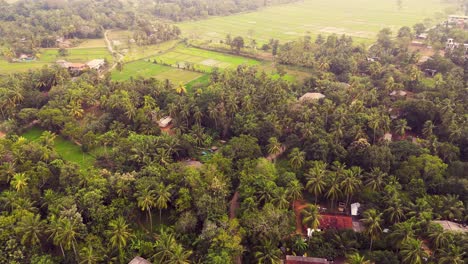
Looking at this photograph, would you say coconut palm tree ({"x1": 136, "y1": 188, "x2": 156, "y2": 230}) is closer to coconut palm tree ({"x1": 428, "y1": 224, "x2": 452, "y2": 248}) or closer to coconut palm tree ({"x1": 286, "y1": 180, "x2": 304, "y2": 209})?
coconut palm tree ({"x1": 286, "y1": 180, "x2": 304, "y2": 209})

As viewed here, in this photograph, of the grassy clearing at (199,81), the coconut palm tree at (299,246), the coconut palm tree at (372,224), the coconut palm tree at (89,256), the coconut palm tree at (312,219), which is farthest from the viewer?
the grassy clearing at (199,81)

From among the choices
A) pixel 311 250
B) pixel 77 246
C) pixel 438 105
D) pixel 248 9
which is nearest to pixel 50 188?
pixel 77 246

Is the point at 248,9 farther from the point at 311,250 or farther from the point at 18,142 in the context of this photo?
the point at 311,250

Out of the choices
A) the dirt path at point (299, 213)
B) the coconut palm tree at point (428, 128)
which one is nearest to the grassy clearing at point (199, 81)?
the dirt path at point (299, 213)

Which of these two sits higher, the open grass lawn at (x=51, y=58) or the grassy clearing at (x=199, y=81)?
the open grass lawn at (x=51, y=58)

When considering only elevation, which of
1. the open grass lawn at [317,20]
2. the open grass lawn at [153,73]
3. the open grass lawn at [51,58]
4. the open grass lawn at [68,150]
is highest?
the open grass lawn at [317,20]

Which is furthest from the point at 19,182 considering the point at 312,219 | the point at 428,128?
the point at 428,128

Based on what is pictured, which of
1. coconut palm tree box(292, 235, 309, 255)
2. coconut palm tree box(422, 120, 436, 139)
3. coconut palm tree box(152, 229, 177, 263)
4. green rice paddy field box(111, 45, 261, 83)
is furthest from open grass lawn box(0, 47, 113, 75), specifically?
coconut palm tree box(422, 120, 436, 139)

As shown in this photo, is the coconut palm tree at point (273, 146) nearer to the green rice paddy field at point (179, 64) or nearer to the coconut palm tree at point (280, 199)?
the coconut palm tree at point (280, 199)
